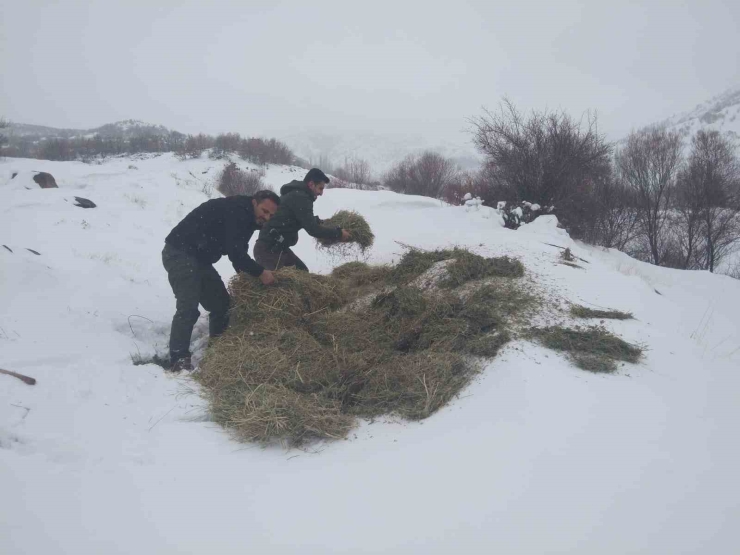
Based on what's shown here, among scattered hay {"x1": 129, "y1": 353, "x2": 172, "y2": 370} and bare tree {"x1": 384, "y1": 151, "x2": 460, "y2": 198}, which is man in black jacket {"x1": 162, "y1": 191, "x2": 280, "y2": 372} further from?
bare tree {"x1": 384, "y1": 151, "x2": 460, "y2": 198}

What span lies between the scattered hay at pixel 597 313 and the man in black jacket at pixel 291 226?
7.47 ft

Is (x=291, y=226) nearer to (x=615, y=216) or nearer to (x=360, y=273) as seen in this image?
(x=360, y=273)

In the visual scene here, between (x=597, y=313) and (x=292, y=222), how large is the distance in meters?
2.92

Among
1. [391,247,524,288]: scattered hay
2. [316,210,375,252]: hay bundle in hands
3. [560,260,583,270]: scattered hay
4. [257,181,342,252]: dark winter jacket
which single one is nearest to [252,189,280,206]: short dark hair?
[257,181,342,252]: dark winter jacket

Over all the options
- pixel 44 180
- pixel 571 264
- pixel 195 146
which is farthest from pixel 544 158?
pixel 195 146

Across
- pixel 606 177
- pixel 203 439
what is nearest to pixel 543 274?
pixel 203 439

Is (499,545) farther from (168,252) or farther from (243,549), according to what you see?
(168,252)

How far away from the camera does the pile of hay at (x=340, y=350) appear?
7.17 ft

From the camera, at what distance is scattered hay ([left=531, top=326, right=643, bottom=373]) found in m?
2.47

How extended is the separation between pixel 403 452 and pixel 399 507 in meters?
0.34

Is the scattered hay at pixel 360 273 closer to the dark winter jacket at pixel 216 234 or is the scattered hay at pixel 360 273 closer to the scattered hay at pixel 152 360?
the dark winter jacket at pixel 216 234

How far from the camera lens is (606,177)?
13.1m

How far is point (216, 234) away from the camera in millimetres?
3270

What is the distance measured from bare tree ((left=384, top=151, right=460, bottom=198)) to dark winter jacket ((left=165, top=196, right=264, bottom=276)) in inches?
723
